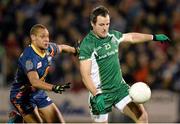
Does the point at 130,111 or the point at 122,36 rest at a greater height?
the point at 122,36

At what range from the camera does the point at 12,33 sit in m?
14.6

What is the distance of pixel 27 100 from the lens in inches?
374

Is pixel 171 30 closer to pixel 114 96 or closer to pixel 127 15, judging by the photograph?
pixel 127 15

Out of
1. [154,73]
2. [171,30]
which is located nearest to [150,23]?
[171,30]

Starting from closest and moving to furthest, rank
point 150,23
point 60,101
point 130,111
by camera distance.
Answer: point 130,111
point 60,101
point 150,23

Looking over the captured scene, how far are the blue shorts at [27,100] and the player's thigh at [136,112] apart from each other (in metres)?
1.35

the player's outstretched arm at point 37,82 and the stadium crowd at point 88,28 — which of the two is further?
the stadium crowd at point 88,28

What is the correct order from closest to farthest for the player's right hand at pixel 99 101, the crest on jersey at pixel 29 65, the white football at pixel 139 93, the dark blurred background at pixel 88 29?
the player's right hand at pixel 99 101 → the white football at pixel 139 93 → the crest on jersey at pixel 29 65 → the dark blurred background at pixel 88 29

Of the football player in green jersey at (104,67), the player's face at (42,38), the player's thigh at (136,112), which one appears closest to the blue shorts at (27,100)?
the player's face at (42,38)

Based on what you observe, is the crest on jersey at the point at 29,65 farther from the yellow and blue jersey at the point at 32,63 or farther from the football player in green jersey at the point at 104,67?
the football player in green jersey at the point at 104,67

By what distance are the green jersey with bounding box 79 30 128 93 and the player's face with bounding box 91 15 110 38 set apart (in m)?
0.09

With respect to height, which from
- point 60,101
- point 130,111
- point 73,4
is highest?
point 73,4

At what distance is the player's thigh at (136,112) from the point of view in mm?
8773

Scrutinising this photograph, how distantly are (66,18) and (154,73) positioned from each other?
2.51 m
